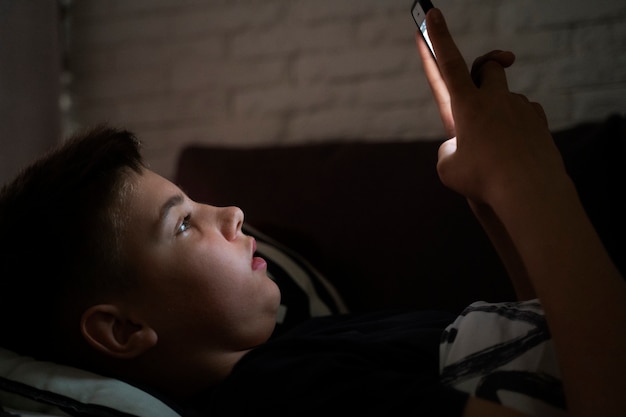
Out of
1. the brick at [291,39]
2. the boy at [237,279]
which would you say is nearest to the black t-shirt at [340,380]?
the boy at [237,279]

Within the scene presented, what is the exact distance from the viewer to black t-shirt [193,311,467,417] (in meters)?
0.65

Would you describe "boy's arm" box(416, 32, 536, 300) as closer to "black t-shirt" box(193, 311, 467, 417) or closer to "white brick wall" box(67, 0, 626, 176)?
"black t-shirt" box(193, 311, 467, 417)

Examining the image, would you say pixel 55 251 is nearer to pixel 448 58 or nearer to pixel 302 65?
pixel 448 58

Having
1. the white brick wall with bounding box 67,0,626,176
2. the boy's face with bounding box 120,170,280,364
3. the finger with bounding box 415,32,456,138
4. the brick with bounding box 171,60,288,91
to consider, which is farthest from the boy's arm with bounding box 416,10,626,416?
the brick with bounding box 171,60,288,91

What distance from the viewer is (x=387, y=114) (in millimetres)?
1707

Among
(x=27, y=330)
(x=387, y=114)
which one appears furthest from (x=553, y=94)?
(x=27, y=330)

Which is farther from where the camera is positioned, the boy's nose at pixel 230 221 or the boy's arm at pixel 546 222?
the boy's nose at pixel 230 221

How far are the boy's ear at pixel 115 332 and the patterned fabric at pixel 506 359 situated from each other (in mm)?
383

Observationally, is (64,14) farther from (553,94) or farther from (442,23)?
(442,23)

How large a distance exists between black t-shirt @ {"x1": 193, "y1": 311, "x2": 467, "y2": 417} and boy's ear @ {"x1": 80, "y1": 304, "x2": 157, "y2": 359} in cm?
16

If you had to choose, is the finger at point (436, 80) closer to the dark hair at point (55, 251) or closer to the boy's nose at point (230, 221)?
the boy's nose at point (230, 221)

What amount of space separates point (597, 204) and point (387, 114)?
0.67m

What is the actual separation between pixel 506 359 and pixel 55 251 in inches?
22.4

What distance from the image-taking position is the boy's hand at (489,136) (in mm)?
661
